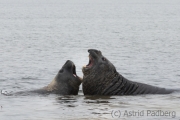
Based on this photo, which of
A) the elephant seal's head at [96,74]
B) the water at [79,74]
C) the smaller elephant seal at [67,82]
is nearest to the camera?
the water at [79,74]

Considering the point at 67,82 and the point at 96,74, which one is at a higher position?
the point at 96,74

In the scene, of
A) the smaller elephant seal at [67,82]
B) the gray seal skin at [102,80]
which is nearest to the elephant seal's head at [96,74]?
the gray seal skin at [102,80]

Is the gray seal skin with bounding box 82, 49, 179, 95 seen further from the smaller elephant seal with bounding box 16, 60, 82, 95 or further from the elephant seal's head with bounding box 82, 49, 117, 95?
the smaller elephant seal with bounding box 16, 60, 82, 95

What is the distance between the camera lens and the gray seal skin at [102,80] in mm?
15852

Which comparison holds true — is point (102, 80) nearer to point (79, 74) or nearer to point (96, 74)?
point (96, 74)

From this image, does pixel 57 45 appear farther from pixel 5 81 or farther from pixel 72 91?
pixel 72 91

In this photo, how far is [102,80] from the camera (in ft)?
52.5

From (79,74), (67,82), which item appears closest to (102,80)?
(67,82)

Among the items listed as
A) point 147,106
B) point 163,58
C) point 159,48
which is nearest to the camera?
point 147,106

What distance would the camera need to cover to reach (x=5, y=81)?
22.6m

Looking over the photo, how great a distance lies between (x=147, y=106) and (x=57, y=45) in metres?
30.8

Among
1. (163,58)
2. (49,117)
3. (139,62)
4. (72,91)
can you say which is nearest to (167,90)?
(72,91)

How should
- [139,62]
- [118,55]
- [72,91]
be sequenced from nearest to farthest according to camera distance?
[72,91] < [139,62] < [118,55]

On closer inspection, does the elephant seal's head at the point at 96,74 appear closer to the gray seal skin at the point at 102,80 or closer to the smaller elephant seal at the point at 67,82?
the gray seal skin at the point at 102,80
